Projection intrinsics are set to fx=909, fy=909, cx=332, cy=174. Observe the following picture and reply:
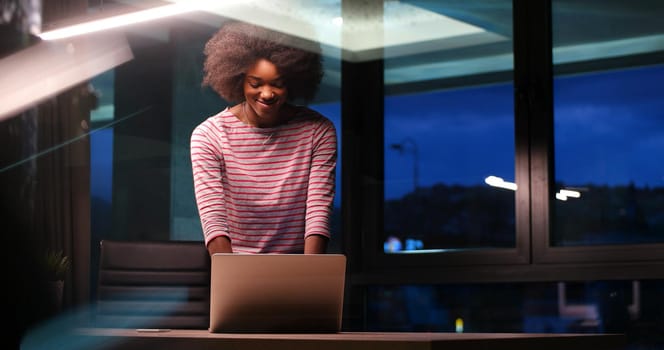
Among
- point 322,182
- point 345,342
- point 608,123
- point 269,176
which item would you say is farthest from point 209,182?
point 608,123

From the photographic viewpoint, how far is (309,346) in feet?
5.46

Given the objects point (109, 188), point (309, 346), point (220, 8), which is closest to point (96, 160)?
point (109, 188)

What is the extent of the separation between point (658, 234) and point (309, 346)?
249 cm

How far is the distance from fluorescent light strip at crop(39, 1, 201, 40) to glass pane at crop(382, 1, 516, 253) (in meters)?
1.08

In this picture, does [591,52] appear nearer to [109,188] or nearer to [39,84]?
[109,188]

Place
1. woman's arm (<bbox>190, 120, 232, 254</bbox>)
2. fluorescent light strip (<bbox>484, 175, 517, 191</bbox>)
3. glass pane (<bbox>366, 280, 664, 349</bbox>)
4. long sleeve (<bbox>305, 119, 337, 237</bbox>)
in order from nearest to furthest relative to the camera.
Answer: woman's arm (<bbox>190, 120, 232, 254</bbox>), long sleeve (<bbox>305, 119, 337, 237</bbox>), glass pane (<bbox>366, 280, 664, 349</bbox>), fluorescent light strip (<bbox>484, 175, 517, 191</bbox>)

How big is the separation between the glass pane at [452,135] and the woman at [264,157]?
117 cm

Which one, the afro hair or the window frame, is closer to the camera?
the afro hair

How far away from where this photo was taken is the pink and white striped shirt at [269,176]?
117 inches

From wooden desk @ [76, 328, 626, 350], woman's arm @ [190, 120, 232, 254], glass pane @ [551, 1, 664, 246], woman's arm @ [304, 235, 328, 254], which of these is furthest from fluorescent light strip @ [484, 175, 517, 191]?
wooden desk @ [76, 328, 626, 350]

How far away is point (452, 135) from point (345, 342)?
2.78 m

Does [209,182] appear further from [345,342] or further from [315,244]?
[345,342]

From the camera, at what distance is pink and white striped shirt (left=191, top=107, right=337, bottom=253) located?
2.98m

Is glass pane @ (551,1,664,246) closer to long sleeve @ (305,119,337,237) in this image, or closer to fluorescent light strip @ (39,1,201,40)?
long sleeve @ (305,119,337,237)
